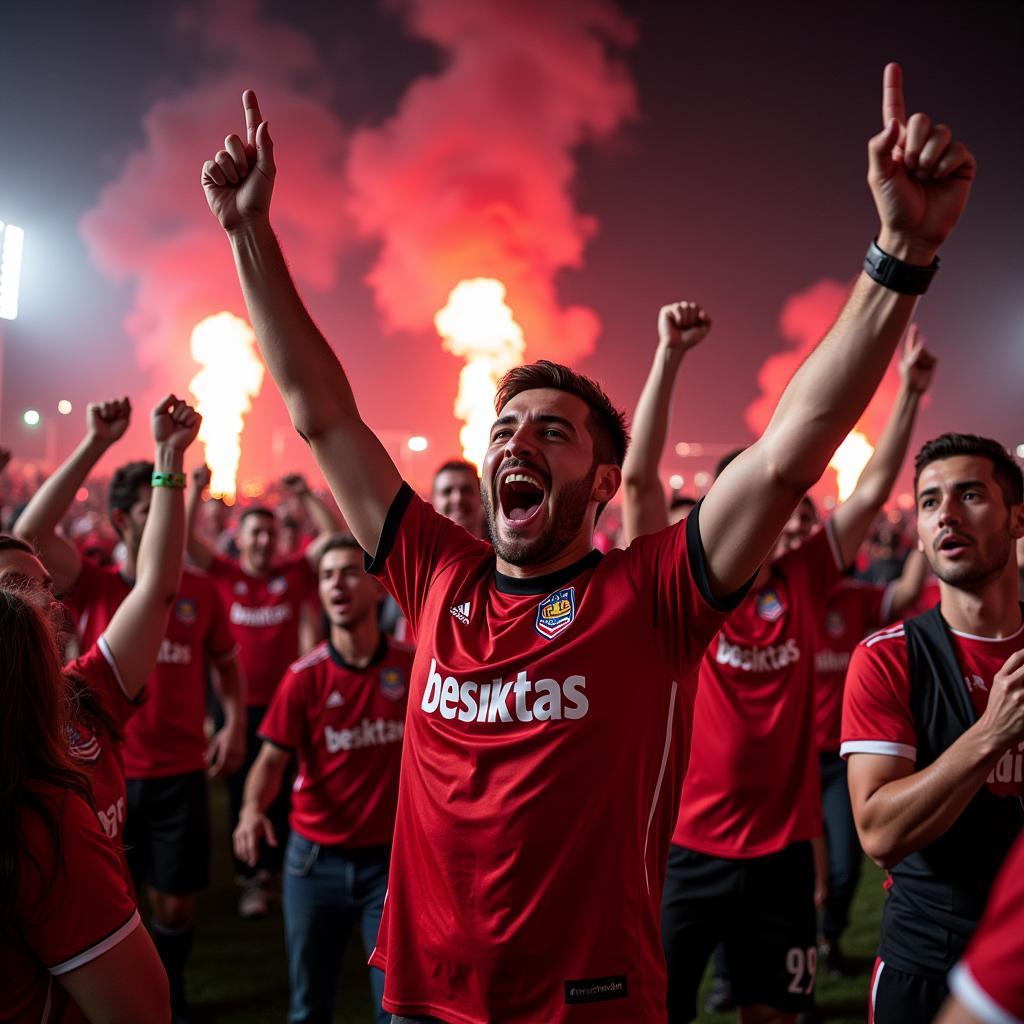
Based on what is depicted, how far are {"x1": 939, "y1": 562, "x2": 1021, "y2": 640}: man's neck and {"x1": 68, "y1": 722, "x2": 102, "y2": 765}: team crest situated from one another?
2.52 m

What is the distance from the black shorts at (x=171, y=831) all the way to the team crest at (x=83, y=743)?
2394 millimetres

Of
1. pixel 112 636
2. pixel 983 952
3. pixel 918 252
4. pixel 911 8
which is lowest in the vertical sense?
pixel 983 952

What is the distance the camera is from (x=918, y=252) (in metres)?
1.61

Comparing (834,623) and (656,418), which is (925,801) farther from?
(834,623)

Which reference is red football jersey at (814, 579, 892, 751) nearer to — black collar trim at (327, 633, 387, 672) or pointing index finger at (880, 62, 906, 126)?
black collar trim at (327, 633, 387, 672)

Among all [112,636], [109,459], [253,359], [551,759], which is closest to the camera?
[551,759]

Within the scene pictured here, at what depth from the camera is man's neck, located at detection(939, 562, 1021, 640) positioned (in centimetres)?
270

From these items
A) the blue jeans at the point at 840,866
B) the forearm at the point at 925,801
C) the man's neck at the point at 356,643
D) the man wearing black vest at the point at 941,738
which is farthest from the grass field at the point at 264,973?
the forearm at the point at 925,801

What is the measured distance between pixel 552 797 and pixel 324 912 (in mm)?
2379

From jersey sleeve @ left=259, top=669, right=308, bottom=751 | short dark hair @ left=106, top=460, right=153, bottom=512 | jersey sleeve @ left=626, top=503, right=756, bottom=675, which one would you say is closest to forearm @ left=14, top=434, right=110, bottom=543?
short dark hair @ left=106, top=460, right=153, bottom=512

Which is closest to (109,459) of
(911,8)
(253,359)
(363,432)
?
(253,359)

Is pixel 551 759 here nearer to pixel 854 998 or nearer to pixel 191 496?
pixel 191 496

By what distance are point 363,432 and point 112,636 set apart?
1183 mm

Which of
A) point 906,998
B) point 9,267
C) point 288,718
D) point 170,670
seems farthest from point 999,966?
point 9,267
